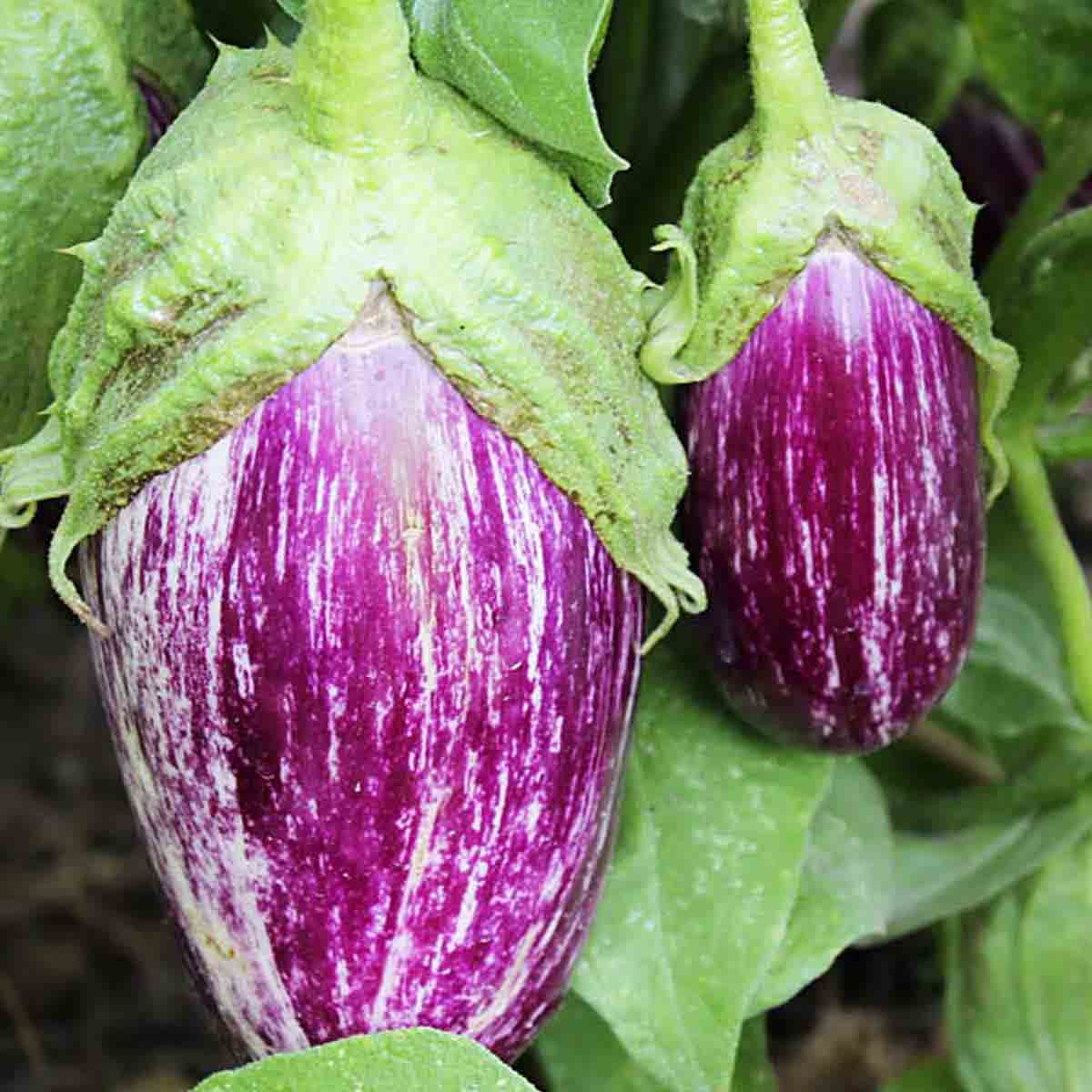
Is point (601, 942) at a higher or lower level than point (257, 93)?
lower

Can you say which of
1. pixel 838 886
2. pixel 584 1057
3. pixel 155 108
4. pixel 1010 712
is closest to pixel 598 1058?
pixel 584 1057

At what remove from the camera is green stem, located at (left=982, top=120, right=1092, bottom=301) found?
3.25 ft

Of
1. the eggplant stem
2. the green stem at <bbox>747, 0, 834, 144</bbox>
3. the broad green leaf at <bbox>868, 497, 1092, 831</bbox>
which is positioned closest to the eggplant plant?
the green stem at <bbox>747, 0, 834, 144</bbox>

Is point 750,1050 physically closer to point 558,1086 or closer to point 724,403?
→ point 558,1086

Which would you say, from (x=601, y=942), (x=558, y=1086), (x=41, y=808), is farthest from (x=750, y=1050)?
(x=41, y=808)

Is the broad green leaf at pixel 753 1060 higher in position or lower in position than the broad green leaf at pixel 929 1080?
higher

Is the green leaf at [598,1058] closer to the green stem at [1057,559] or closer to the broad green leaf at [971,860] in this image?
the broad green leaf at [971,860]

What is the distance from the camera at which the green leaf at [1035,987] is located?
1.04 meters

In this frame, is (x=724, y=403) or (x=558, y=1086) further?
(x=558, y=1086)

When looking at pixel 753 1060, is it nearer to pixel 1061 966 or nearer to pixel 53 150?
pixel 1061 966

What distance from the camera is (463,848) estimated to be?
2.23 feet

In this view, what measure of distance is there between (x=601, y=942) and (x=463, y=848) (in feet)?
0.65

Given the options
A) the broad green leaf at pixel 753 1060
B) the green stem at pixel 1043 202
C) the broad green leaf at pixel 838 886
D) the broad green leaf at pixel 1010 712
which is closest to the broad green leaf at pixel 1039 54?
the green stem at pixel 1043 202

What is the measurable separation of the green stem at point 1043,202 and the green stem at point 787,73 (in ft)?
0.98
